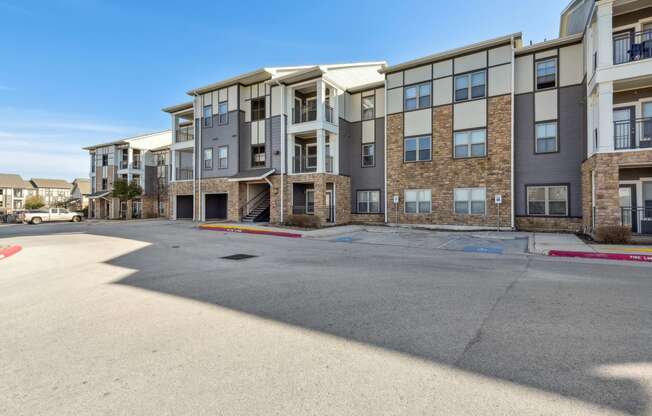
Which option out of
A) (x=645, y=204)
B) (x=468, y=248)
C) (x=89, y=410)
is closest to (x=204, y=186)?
(x=468, y=248)

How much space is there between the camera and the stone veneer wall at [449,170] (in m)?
17.3

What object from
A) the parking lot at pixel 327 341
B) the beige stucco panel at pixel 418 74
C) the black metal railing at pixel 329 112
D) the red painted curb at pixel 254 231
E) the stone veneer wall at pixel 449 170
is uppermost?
the beige stucco panel at pixel 418 74

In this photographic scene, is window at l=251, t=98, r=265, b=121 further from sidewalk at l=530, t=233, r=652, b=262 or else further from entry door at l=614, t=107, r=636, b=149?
entry door at l=614, t=107, r=636, b=149

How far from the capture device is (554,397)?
8.77ft

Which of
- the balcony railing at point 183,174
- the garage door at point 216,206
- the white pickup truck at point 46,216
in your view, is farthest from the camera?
the white pickup truck at point 46,216

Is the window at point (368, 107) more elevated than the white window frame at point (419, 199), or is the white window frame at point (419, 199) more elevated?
the window at point (368, 107)

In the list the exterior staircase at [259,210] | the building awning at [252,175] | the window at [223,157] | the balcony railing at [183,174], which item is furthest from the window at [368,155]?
the balcony railing at [183,174]

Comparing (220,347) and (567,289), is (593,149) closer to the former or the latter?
(567,289)

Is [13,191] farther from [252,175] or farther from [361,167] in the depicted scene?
[361,167]

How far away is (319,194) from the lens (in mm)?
20109

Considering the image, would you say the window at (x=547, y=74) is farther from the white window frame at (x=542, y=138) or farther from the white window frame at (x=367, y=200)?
the white window frame at (x=367, y=200)

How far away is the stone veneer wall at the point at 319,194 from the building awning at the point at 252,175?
0.63 metres

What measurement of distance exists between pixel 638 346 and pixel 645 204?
15762mm

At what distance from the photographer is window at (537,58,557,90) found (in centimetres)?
1661
